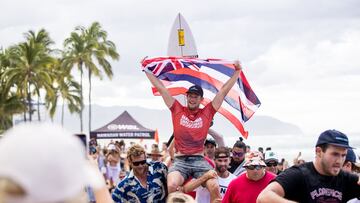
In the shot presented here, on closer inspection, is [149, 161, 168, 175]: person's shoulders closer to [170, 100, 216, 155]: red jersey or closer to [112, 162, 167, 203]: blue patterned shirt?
[112, 162, 167, 203]: blue patterned shirt

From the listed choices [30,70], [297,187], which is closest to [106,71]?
[30,70]

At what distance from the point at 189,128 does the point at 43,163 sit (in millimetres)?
7160

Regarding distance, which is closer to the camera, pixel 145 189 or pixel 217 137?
pixel 145 189

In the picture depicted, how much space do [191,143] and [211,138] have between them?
7.55 ft

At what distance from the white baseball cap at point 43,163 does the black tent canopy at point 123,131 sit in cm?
4674

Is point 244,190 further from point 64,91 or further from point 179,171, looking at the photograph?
point 64,91

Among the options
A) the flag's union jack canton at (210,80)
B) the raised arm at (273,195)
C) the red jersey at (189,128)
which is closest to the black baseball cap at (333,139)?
the raised arm at (273,195)

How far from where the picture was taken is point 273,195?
19.0 ft

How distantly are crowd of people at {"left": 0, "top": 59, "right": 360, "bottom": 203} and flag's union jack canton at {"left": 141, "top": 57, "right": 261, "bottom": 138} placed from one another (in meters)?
0.47

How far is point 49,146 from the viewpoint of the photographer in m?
1.62

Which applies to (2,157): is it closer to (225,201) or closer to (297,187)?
(297,187)

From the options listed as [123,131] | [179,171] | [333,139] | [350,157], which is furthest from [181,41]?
[123,131]

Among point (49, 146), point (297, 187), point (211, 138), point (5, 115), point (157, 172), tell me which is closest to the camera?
point (49, 146)

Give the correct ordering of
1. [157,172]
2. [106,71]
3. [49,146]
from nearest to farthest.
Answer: [49,146] → [157,172] → [106,71]
